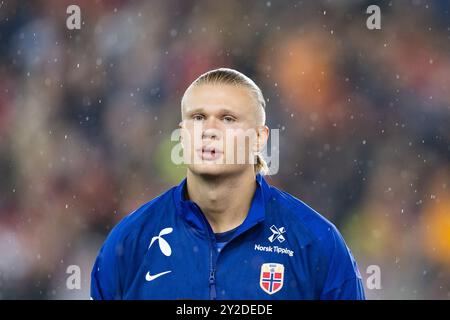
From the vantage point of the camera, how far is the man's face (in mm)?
3127

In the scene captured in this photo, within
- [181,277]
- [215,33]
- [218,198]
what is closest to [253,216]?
[218,198]

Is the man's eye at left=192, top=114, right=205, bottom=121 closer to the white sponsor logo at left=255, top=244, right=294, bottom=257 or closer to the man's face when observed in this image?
the man's face

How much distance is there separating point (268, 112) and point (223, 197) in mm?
5553

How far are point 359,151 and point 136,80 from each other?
2727mm

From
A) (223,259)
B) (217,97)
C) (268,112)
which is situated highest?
(268,112)

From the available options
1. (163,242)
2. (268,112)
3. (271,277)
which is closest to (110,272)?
(163,242)

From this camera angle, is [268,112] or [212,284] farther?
[268,112]

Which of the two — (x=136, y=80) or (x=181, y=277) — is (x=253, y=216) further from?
(x=136, y=80)

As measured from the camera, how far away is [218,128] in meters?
3.15

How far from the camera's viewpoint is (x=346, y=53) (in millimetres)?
9078

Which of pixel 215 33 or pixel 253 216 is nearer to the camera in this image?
pixel 253 216

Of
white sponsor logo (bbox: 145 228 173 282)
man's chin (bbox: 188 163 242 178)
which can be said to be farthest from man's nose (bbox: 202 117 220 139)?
white sponsor logo (bbox: 145 228 173 282)

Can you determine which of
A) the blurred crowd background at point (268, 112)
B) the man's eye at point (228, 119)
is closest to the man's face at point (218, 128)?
the man's eye at point (228, 119)

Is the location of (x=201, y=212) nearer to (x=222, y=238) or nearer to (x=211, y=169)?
(x=222, y=238)
